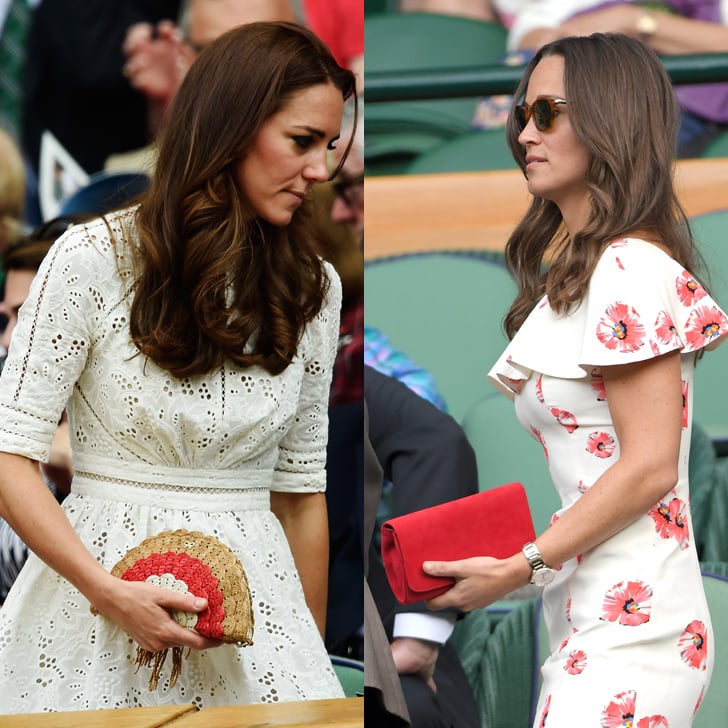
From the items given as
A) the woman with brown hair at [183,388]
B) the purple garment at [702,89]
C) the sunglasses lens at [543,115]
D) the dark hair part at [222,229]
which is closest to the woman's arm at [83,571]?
the woman with brown hair at [183,388]

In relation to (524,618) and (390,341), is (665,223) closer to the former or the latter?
(524,618)

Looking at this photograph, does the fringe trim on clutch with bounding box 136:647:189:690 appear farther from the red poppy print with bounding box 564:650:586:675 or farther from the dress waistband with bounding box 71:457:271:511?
the red poppy print with bounding box 564:650:586:675

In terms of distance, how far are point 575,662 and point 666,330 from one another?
0.44 meters

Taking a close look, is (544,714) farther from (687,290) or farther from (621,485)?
(687,290)

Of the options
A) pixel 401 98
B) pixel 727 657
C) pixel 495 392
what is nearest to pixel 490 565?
pixel 727 657

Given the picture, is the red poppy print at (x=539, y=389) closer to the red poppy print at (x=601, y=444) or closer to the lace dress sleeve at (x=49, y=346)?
the red poppy print at (x=601, y=444)

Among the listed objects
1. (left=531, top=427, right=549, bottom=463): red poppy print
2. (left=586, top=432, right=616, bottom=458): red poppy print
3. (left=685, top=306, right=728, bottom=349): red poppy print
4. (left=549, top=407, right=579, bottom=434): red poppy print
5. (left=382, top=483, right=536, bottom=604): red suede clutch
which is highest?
(left=685, top=306, right=728, bottom=349): red poppy print

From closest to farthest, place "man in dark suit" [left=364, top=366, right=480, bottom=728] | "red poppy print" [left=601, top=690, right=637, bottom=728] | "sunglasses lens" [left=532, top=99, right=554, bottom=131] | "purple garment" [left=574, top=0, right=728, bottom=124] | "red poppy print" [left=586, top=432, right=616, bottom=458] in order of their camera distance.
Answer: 1. "red poppy print" [left=601, top=690, right=637, bottom=728]
2. "red poppy print" [left=586, top=432, right=616, bottom=458]
3. "sunglasses lens" [left=532, top=99, right=554, bottom=131]
4. "man in dark suit" [left=364, top=366, right=480, bottom=728]
5. "purple garment" [left=574, top=0, right=728, bottom=124]

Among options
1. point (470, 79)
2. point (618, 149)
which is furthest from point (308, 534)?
point (470, 79)

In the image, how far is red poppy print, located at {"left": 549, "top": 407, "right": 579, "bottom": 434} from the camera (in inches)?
62.9

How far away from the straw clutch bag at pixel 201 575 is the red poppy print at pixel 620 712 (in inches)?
18.3

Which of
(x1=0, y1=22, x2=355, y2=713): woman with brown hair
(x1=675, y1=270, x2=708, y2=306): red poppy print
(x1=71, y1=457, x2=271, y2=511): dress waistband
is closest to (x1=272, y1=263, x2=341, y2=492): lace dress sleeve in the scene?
(x1=0, y1=22, x2=355, y2=713): woman with brown hair

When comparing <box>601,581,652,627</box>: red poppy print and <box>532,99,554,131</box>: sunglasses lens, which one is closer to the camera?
<box>601,581,652,627</box>: red poppy print

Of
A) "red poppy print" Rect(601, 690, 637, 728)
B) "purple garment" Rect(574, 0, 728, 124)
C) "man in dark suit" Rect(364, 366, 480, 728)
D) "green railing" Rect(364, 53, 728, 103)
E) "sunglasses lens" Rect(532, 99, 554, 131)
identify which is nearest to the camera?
"red poppy print" Rect(601, 690, 637, 728)
